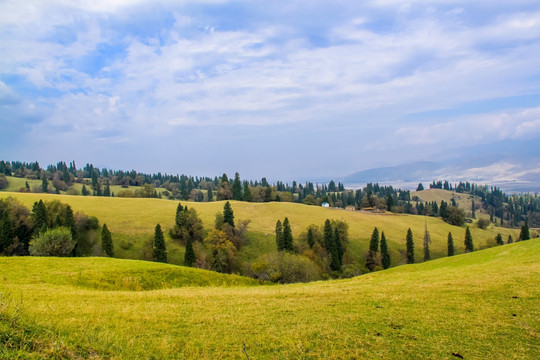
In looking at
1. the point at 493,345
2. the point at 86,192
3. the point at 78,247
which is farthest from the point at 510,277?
the point at 86,192

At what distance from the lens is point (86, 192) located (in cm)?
17650

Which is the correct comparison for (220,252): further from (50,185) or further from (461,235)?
(50,185)

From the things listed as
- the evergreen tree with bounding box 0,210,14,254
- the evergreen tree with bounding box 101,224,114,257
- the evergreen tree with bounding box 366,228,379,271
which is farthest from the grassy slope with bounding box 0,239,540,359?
the evergreen tree with bounding box 366,228,379,271

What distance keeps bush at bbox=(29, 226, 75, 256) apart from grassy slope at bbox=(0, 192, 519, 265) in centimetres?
2030

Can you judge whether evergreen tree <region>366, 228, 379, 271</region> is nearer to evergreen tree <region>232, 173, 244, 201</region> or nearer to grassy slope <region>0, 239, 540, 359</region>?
grassy slope <region>0, 239, 540, 359</region>

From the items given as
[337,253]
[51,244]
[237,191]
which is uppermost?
[237,191]

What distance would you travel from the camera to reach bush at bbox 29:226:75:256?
165 feet

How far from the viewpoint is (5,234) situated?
65875mm

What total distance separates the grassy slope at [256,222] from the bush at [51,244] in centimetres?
2030

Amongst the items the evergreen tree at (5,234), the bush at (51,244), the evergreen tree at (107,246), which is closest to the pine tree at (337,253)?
the evergreen tree at (107,246)

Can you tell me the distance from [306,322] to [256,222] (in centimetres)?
9937

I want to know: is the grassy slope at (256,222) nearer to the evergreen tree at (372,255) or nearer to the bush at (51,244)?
the evergreen tree at (372,255)

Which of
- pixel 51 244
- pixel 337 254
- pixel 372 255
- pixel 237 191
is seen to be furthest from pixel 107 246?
pixel 237 191

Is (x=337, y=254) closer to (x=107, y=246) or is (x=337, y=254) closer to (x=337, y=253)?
(x=337, y=253)
